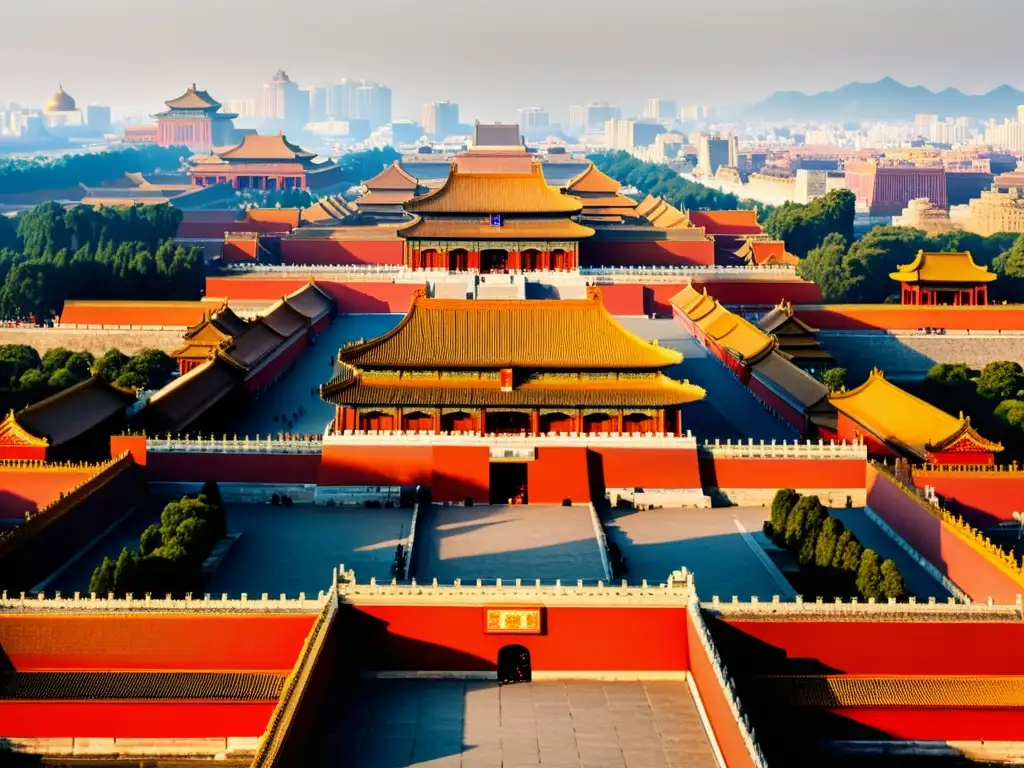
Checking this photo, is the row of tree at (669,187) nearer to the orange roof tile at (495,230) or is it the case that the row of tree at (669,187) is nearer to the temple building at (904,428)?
the orange roof tile at (495,230)

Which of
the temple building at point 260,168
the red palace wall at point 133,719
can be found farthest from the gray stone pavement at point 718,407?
the temple building at point 260,168

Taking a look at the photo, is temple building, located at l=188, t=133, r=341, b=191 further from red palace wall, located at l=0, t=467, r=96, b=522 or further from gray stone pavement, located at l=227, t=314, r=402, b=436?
red palace wall, located at l=0, t=467, r=96, b=522

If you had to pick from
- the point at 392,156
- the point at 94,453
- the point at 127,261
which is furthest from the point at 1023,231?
the point at 392,156

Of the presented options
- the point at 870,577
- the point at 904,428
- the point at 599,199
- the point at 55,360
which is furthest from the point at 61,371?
the point at 599,199

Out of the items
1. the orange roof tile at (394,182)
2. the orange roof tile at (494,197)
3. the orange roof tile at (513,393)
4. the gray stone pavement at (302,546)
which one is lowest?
the gray stone pavement at (302,546)

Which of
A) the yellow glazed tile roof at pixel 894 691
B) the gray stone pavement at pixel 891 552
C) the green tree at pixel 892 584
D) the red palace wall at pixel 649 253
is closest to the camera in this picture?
the yellow glazed tile roof at pixel 894 691

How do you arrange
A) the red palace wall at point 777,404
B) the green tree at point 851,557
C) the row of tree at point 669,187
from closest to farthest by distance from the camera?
1. the green tree at point 851,557
2. the red palace wall at point 777,404
3. the row of tree at point 669,187
